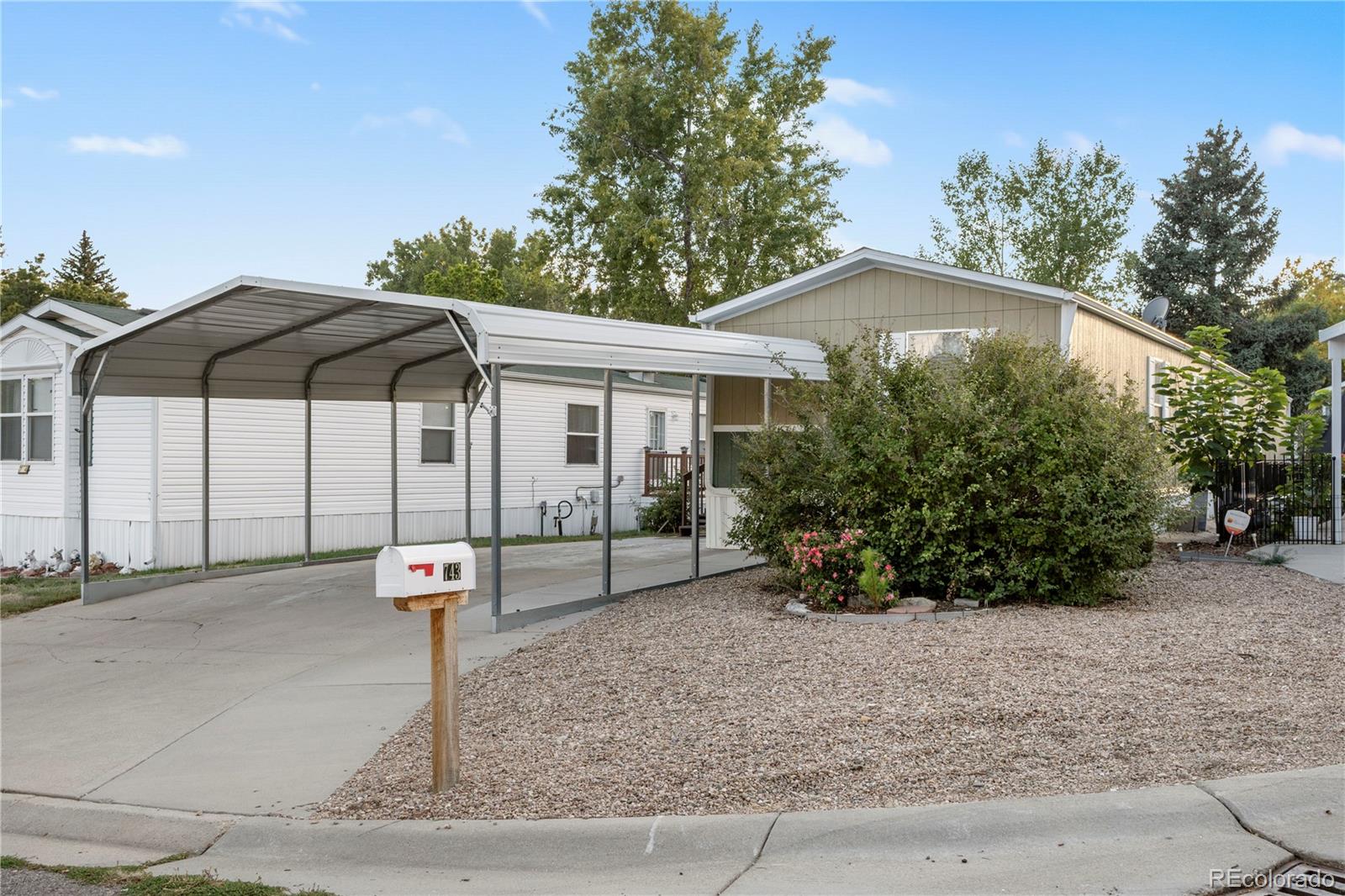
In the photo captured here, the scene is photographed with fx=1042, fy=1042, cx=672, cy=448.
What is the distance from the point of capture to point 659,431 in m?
22.2

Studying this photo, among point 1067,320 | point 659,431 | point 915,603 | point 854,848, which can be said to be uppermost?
point 1067,320

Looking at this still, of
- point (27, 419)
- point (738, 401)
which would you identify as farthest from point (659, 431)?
point (27, 419)

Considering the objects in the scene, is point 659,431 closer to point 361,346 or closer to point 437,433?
point 437,433

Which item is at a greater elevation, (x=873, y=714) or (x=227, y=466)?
(x=227, y=466)

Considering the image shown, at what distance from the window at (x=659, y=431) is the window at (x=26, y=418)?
1094cm

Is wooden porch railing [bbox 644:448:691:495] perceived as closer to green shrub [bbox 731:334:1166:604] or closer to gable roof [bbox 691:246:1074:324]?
gable roof [bbox 691:246:1074:324]

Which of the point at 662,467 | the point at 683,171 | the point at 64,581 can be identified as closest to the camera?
the point at 64,581

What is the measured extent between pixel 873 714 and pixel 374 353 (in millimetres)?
8952

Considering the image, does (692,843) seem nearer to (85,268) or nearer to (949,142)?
(949,142)

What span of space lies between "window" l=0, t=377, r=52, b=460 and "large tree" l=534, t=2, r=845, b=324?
12864mm

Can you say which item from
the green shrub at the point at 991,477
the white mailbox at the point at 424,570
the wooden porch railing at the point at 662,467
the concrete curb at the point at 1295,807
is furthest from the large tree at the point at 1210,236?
the white mailbox at the point at 424,570

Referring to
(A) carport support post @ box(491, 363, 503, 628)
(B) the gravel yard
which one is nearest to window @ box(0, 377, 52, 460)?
(A) carport support post @ box(491, 363, 503, 628)

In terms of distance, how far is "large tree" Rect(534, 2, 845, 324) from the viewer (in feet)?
81.4

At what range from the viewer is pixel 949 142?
104 feet
